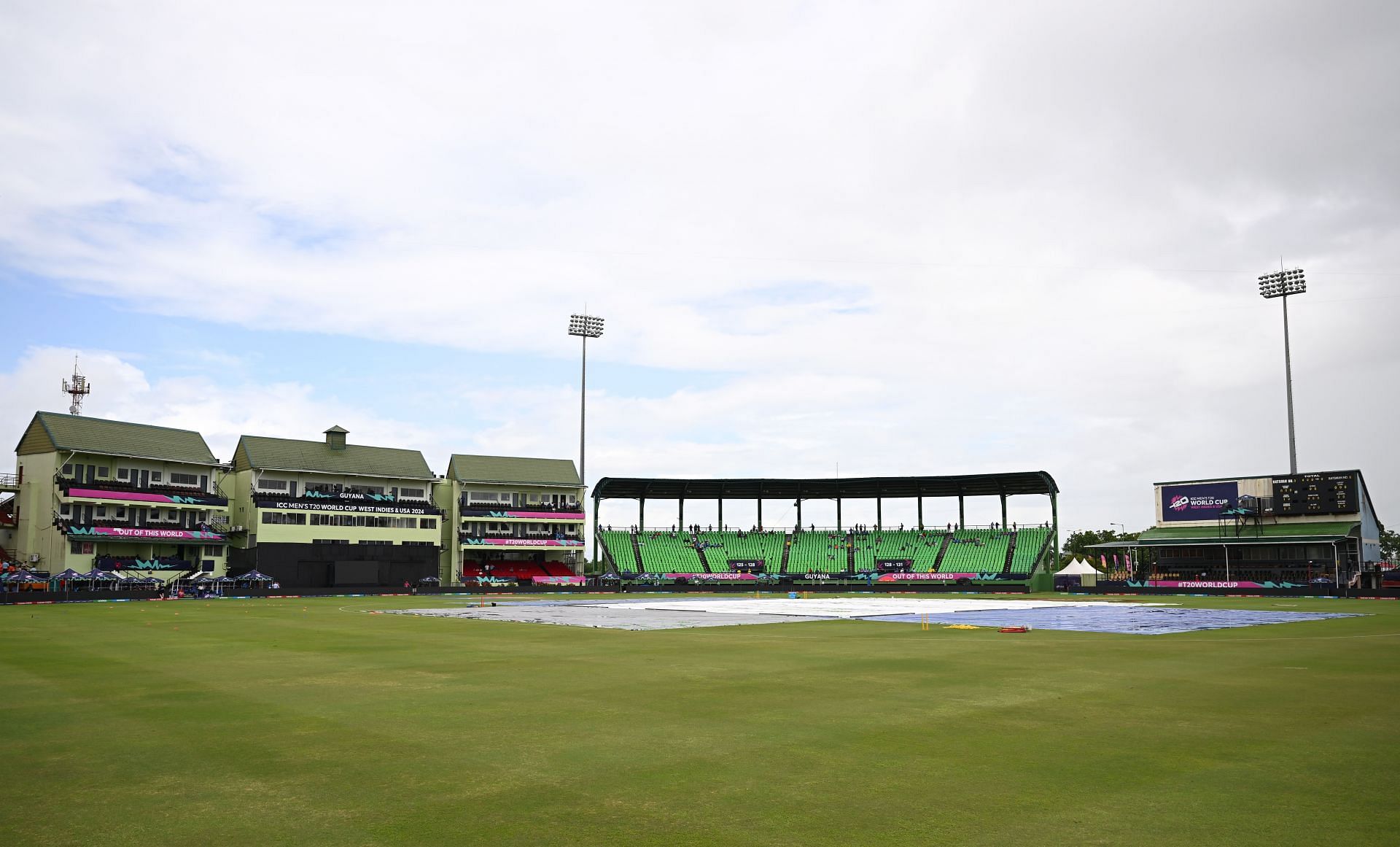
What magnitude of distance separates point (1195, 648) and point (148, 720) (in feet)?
88.6

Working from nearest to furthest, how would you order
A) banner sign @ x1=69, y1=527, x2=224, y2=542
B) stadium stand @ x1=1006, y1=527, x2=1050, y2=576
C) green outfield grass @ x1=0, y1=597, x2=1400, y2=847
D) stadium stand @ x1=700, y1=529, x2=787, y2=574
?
green outfield grass @ x1=0, y1=597, x2=1400, y2=847, banner sign @ x1=69, y1=527, x2=224, y2=542, stadium stand @ x1=1006, y1=527, x2=1050, y2=576, stadium stand @ x1=700, y1=529, x2=787, y2=574

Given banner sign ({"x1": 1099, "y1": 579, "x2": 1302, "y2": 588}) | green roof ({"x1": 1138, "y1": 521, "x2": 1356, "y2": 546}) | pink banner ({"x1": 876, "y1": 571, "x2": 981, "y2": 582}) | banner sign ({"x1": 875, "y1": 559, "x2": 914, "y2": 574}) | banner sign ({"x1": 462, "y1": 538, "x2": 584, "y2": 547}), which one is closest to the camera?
banner sign ({"x1": 1099, "y1": 579, "x2": 1302, "y2": 588})

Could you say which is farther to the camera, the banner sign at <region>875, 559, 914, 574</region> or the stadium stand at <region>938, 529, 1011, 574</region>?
the banner sign at <region>875, 559, 914, 574</region>

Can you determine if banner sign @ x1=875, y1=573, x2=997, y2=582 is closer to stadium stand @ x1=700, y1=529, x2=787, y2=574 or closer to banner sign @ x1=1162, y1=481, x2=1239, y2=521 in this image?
stadium stand @ x1=700, y1=529, x2=787, y2=574

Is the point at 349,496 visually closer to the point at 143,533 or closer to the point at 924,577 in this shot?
the point at 143,533

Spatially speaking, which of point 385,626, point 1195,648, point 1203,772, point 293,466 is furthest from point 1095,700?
point 293,466

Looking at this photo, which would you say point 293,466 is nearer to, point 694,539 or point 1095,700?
point 694,539

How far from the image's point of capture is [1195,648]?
28.0 m

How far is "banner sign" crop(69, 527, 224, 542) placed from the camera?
8500 cm

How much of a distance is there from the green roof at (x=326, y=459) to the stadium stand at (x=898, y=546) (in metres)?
54.7

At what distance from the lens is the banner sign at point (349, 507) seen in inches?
3939

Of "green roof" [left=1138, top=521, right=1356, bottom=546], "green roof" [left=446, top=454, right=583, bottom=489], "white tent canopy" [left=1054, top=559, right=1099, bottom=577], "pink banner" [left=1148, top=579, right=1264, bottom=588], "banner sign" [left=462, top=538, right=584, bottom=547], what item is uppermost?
"green roof" [left=446, top=454, right=583, bottom=489]

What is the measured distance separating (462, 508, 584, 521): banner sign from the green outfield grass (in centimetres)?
9097

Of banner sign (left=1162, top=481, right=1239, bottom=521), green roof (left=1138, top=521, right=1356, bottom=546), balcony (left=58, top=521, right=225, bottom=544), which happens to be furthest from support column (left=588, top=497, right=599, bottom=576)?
banner sign (left=1162, top=481, right=1239, bottom=521)
